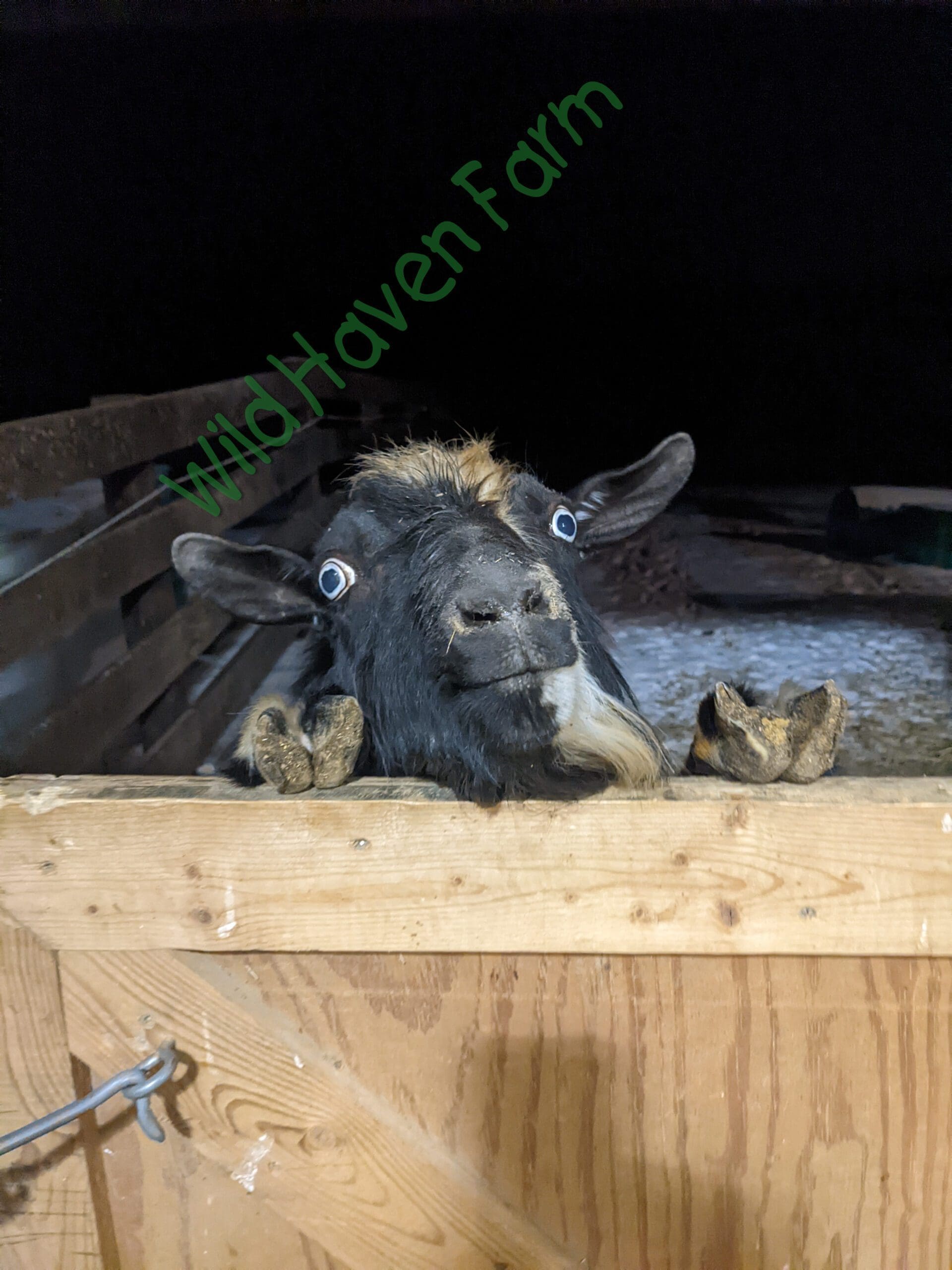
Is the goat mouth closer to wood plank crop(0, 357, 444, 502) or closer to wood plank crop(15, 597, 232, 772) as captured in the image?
wood plank crop(15, 597, 232, 772)

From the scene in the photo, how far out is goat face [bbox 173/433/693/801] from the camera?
1.87 m

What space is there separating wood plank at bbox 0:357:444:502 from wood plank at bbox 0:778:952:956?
1.48 m

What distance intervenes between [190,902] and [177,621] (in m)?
2.93

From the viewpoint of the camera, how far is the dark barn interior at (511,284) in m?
2.80

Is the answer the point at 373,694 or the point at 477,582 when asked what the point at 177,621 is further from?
the point at 477,582

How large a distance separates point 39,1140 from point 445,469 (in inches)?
75.8

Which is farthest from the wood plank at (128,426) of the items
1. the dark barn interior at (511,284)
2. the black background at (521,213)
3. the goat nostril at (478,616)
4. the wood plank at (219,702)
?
the goat nostril at (478,616)

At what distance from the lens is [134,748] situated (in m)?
3.91

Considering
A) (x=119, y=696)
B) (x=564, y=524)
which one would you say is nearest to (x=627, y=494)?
(x=564, y=524)

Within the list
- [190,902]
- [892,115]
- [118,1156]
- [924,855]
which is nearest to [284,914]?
[190,902]

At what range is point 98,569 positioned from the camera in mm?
3311

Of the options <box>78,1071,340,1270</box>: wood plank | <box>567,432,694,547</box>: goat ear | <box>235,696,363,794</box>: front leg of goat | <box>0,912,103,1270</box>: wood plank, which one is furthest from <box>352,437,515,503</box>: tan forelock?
<box>78,1071,340,1270</box>: wood plank

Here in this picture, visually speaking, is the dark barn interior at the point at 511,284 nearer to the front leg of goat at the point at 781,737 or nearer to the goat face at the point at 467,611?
the goat face at the point at 467,611

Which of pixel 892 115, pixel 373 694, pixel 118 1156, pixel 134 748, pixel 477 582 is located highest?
pixel 892 115
